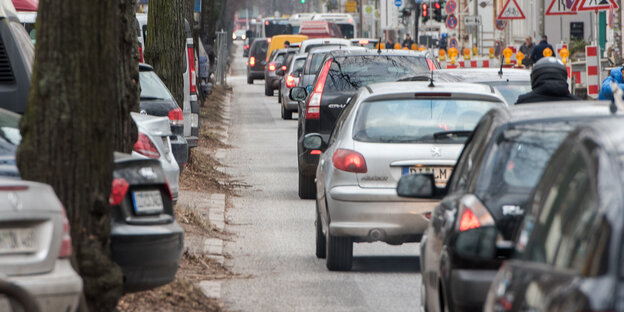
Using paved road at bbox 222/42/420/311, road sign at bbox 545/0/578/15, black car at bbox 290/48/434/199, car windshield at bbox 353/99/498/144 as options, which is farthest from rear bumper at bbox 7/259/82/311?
road sign at bbox 545/0/578/15

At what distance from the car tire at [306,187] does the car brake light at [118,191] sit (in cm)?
852

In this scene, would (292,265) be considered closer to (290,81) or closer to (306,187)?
(306,187)

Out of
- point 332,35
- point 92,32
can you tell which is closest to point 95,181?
point 92,32

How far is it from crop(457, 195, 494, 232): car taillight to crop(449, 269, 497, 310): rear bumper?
0.22 meters

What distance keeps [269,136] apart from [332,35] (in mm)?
42169

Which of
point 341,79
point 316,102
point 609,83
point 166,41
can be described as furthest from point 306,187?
point 166,41

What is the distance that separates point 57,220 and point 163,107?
9.35 metres

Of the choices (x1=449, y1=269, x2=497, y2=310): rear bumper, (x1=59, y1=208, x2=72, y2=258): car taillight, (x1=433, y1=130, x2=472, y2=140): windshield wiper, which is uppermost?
(x1=433, y1=130, x2=472, y2=140): windshield wiper

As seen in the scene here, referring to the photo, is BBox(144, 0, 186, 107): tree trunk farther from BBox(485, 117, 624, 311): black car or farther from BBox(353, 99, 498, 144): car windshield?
BBox(485, 117, 624, 311): black car

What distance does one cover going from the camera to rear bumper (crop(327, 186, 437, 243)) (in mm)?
9688

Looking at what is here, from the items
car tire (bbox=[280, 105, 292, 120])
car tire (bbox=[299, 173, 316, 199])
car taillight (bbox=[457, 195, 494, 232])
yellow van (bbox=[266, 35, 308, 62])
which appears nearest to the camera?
car taillight (bbox=[457, 195, 494, 232])

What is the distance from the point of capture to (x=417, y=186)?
22.6ft

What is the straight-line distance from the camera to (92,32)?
7031mm

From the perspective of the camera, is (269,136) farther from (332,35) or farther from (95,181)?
(332,35)
